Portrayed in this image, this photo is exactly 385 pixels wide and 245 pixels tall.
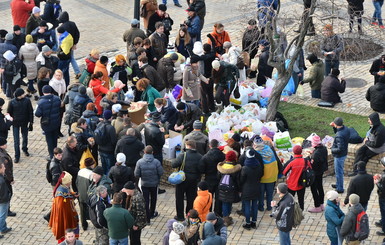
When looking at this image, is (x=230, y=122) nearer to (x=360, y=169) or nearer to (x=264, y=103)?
(x=264, y=103)

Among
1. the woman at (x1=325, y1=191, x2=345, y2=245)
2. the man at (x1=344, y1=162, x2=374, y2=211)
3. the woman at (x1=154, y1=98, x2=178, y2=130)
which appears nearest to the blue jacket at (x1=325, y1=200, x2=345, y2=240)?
the woman at (x1=325, y1=191, x2=345, y2=245)

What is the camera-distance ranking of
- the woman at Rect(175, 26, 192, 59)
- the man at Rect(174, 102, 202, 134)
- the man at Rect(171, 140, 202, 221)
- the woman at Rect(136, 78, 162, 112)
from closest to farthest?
the man at Rect(171, 140, 202, 221) < the man at Rect(174, 102, 202, 134) < the woman at Rect(136, 78, 162, 112) < the woman at Rect(175, 26, 192, 59)

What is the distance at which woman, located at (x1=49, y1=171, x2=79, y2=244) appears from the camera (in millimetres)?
16688

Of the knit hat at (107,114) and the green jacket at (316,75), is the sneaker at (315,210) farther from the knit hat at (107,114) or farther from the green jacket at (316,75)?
the green jacket at (316,75)

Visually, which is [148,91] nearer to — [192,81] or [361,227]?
[192,81]

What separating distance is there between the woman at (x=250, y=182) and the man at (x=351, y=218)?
7.02ft

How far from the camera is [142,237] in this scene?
17500 millimetres

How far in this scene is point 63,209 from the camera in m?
16.8

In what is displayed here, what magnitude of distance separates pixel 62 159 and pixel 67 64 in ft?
20.8

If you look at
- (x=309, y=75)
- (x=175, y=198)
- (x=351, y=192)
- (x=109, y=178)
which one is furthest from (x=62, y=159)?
(x=309, y=75)

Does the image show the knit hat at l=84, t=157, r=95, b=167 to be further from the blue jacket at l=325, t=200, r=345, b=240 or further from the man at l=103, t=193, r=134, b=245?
the blue jacket at l=325, t=200, r=345, b=240

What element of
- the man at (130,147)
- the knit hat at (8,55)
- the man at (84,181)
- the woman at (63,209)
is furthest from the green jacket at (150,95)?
the woman at (63,209)

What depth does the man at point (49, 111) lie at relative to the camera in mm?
19922

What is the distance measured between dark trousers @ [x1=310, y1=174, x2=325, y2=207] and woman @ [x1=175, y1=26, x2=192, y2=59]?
7681mm
